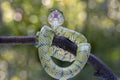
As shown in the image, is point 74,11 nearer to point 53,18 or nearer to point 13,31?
point 13,31

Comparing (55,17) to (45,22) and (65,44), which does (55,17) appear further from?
(45,22)

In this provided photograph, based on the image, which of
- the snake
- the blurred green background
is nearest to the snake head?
the snake

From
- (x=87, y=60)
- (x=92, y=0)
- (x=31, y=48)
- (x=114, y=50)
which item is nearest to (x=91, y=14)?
(x=92, y=0)

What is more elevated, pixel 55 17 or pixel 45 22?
pixel 55 17

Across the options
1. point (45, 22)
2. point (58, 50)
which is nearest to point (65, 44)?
point (58, 50)

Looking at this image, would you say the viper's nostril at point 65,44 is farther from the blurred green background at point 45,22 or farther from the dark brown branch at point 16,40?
the blurred green background at point 45,22

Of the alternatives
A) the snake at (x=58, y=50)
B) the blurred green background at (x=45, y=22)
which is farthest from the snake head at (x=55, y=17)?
the blurred green background at (x=45, y=22)
